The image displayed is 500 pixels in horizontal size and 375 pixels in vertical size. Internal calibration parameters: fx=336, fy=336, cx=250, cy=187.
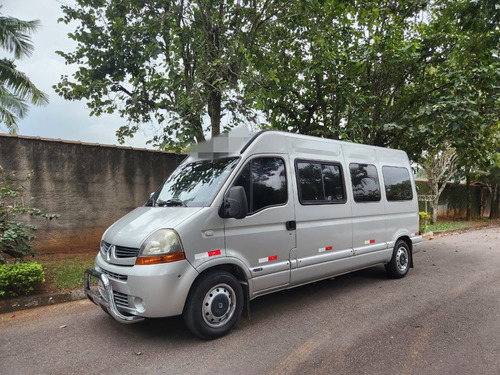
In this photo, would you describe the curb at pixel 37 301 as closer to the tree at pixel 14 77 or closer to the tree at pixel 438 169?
the tree at pixel 14 77

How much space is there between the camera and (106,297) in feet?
12.1

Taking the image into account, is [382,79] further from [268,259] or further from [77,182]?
[77,182]

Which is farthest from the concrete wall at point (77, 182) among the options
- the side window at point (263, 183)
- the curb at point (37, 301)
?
the side window at point (263, 183)

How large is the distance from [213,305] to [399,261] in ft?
14.3

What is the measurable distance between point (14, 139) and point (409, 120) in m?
9.01

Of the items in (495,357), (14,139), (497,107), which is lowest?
(495,357)

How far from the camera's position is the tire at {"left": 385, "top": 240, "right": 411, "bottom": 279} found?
252 inches

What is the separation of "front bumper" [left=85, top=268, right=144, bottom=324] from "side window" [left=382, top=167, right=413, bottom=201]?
4.88 m

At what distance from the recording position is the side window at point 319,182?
188 inches

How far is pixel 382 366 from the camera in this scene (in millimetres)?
3215

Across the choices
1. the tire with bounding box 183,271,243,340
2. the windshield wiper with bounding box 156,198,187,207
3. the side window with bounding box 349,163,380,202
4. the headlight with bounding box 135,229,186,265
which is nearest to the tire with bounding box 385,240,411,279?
the side window with bounding box 349,163,380,202

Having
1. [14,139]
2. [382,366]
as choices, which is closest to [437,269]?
[382,366]

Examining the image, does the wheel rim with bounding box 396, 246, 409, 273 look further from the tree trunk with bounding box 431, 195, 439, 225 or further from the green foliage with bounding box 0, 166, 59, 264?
the tree trunk with bounding box 431, 195, 439, 225

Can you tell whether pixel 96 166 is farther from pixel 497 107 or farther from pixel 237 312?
pixel 497 107
